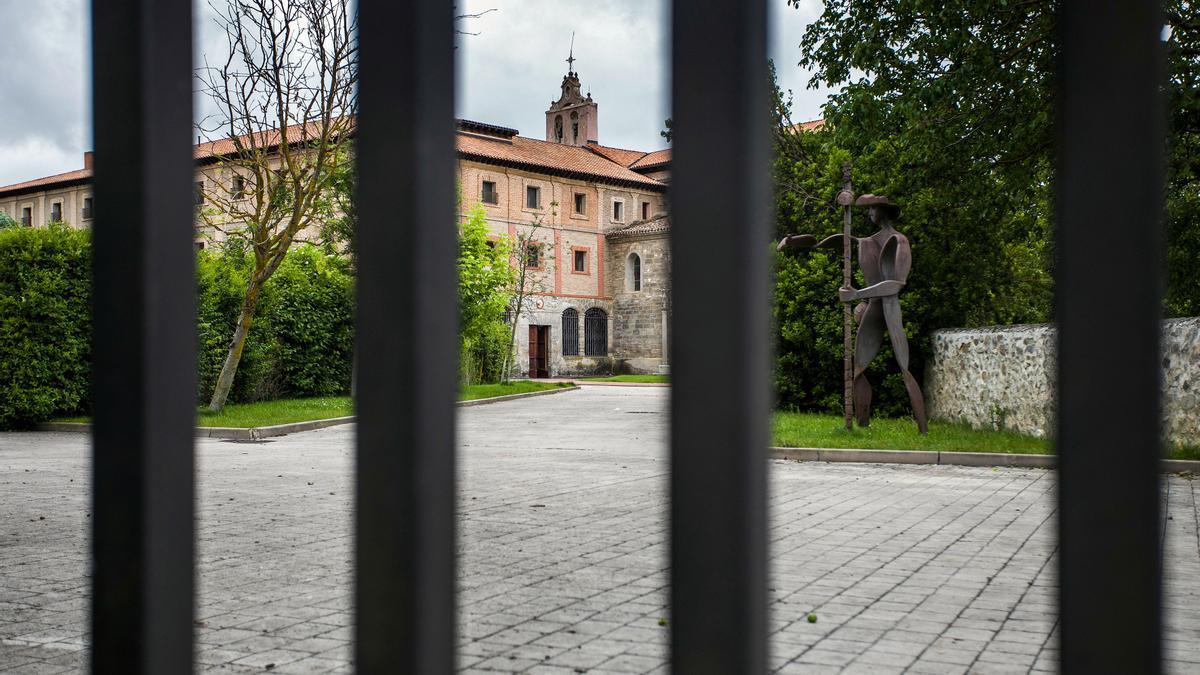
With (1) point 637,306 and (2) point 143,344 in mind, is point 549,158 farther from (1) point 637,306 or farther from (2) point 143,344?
(2) point 143,344

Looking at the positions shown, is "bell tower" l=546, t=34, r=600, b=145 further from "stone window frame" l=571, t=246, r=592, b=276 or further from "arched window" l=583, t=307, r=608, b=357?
"arched window" l=583, t=307, r=608, b=357

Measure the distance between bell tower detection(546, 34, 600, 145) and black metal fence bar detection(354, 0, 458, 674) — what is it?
60.5 metres

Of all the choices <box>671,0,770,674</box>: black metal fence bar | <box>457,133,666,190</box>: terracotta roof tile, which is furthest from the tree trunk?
<box>457,133,666,190</box>: terracotta roof tile

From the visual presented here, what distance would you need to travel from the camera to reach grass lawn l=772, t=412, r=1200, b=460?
12289 millimetres

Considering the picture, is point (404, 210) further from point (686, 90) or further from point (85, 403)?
point (85, 403)

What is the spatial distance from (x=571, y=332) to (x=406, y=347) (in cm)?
4873

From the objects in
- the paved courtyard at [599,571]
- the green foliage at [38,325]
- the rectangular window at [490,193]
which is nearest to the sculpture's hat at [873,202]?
the paved courtyard at [599,571]

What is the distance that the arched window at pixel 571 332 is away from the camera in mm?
49125

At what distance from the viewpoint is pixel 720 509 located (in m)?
0.66

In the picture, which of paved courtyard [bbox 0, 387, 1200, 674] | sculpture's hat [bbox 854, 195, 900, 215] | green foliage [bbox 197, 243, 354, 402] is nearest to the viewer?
paved courtyard [bbox 0, 387, 1200, 674]

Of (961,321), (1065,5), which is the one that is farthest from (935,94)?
(1065,5)

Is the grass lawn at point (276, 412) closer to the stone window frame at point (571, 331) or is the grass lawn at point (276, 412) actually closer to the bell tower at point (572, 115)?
the stone window frame at point (571, 331)

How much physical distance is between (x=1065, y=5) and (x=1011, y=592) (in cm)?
506

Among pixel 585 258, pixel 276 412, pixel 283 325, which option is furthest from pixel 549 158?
pixel 276 412
